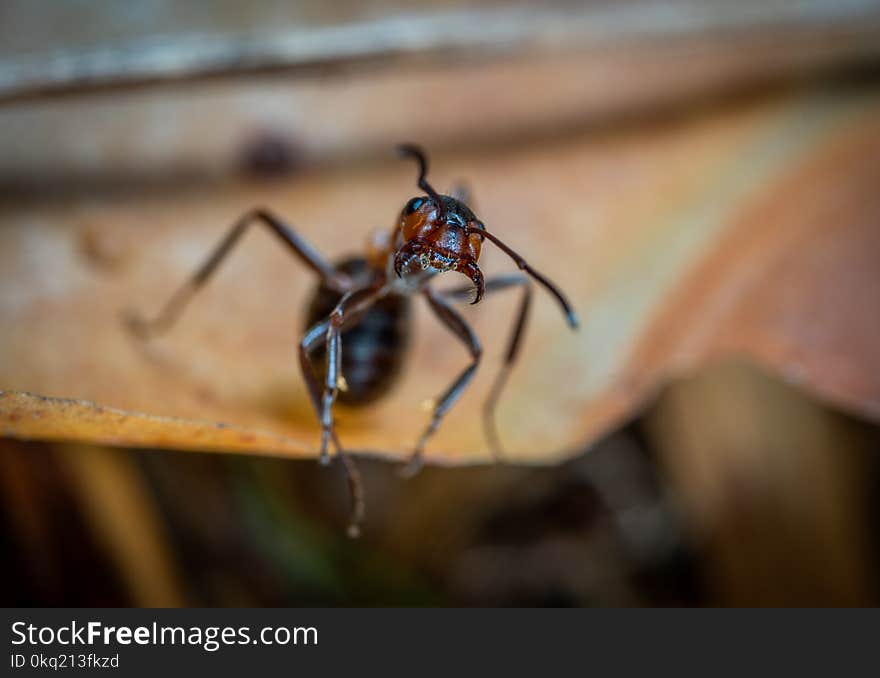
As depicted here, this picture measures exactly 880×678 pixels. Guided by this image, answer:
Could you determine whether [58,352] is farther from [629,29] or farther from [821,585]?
[821,585]

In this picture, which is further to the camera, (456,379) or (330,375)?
(456,379)

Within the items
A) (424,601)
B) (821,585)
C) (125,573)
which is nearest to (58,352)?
(125,573)

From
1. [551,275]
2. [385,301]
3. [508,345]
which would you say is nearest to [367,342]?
[385,301]

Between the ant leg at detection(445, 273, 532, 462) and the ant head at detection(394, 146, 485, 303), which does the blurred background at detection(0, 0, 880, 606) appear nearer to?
the ant leg at detection(445, 273, 532, 462)

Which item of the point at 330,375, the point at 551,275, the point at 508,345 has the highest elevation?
the point at 551,275

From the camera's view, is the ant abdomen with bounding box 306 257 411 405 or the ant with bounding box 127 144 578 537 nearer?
the ant with bounding box 127 144 578 537

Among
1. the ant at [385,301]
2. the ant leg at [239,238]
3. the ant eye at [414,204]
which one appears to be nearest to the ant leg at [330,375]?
the ant at [385,301]

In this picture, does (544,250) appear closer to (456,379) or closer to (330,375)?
(456,379)

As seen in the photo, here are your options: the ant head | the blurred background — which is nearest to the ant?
the ant head
